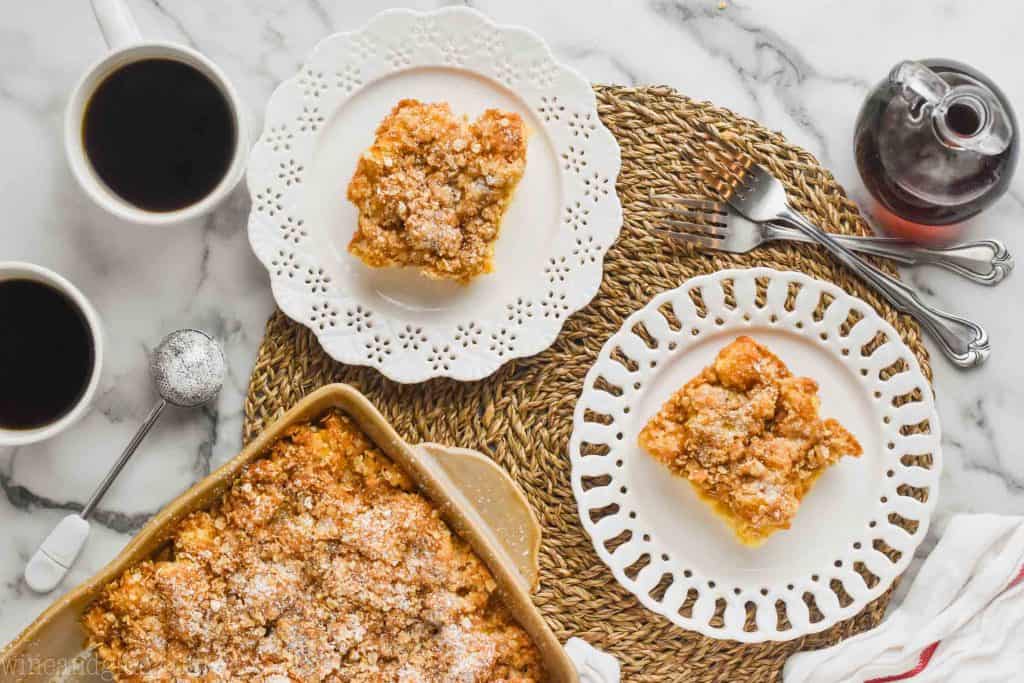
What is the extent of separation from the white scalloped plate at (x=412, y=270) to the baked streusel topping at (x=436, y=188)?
12 centimetres

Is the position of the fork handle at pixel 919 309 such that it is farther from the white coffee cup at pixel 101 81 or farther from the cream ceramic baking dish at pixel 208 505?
the white coffee cup at pixel 101 81

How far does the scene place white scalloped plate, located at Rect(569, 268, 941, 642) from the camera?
2.13m

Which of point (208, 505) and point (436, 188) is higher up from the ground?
point (436, 188)

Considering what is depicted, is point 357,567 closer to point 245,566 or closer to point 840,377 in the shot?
point 245,566

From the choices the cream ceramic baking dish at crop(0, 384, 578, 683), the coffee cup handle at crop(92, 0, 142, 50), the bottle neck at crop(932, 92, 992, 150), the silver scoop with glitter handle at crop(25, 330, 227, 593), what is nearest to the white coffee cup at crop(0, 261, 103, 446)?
the silver scoop with glitter handle at crop(25, 330, 227, 593)

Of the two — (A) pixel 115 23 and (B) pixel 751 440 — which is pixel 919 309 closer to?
(B) pixel 751 440

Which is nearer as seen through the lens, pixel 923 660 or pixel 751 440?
pixel 751 440

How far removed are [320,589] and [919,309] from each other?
1.40 meters

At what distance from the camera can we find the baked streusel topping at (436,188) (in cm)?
204

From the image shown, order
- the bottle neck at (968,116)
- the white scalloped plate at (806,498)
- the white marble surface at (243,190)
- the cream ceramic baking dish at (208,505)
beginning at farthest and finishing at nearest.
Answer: the white marble surface at (243,190) < the white scalloped plate at (806,498) < the bottle neck at (968,116) < the cream ceramic baking dish at (208,505)

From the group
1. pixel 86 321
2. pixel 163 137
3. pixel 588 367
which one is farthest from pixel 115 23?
pixel 588 367

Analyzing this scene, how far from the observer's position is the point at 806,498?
2.15 m

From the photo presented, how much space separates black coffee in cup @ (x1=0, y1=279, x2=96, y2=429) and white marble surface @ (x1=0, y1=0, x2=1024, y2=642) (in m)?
0.19

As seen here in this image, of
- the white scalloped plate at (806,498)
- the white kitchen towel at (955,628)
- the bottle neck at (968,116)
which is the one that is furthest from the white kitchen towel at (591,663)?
the bottle neck at (968,116)
